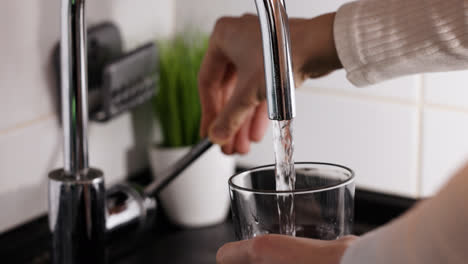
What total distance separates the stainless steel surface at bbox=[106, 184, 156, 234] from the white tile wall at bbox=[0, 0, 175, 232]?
0.46 ft

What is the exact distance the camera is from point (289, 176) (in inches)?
19.3

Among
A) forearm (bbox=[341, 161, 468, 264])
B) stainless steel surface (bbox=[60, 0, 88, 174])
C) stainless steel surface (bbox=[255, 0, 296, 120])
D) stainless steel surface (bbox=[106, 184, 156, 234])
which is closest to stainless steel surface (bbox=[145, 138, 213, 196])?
stainless steel surface (bbox=[106, 184, 156, 234])

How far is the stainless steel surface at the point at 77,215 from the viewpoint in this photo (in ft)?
1.91

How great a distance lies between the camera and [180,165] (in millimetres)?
683

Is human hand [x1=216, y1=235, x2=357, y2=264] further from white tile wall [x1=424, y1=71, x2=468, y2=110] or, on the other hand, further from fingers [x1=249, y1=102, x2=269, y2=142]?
→ white tile wall [x1=424, y1=71, x2=468, y2=110]

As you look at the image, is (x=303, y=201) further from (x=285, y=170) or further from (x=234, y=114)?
(x=234, y=114)

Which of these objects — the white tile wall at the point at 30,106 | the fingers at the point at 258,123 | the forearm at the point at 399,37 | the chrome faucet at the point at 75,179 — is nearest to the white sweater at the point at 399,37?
the forearm at the point at 399,37

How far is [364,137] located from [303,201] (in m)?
0.45

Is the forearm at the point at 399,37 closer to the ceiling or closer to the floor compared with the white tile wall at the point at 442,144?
closer to the ceiling

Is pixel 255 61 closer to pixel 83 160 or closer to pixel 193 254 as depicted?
pixel 83 160

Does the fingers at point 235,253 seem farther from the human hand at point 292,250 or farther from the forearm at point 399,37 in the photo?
the forearm at point 399,37

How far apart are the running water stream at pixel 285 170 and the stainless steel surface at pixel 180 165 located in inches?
6.6

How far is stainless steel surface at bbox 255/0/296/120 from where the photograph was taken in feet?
1.47

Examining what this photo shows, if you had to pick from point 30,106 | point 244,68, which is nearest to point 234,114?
point 244,68
